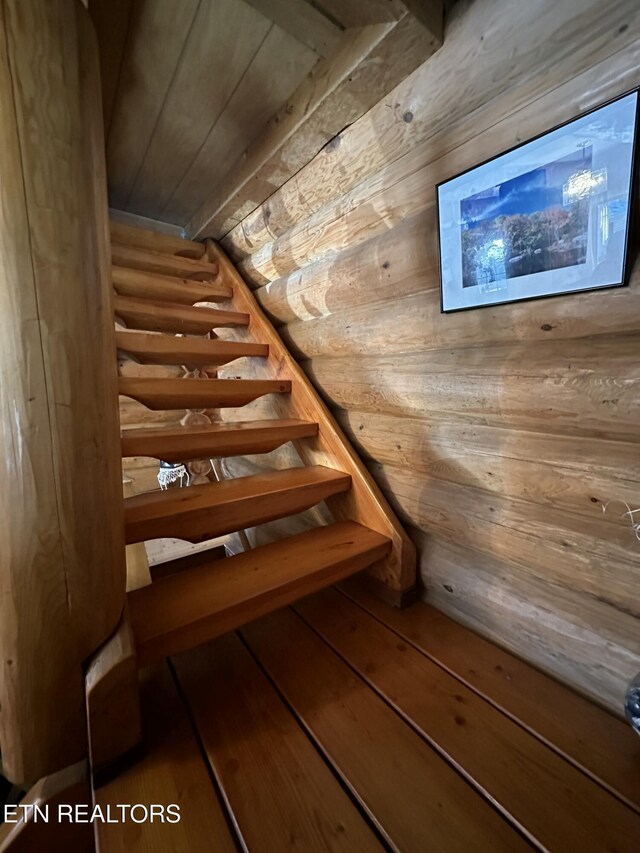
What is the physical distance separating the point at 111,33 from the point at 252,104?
0.40m

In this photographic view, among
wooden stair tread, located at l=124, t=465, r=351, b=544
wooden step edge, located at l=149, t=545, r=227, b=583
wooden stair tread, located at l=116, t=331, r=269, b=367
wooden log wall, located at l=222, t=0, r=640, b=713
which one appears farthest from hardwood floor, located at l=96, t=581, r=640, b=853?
wooden step edge, located at l=149, t=545, r=227, b=583

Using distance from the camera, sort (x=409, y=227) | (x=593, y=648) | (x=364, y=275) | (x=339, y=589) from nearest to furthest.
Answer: (x=593, y=648) → (x=409, y=227) → (x=364, y=275) → (x=339, y=589)

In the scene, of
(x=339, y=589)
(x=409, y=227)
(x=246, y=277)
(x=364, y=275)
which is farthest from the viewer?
(x=246, y=277)

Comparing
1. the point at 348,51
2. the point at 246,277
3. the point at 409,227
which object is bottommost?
the point at 409,227

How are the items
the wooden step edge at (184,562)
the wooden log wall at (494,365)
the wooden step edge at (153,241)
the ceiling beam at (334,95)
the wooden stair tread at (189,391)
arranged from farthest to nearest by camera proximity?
the wooden step edge at (184,562) → the wooden step edge at (153,241) → the wooden stair tread at (189,391) → the ceiling beam at (334,95) → the wooden log wall at (494,365)

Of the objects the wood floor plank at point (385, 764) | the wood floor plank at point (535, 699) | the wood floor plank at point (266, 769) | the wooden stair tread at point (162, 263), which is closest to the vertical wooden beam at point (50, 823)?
the wood floor plank at point (266, 769)

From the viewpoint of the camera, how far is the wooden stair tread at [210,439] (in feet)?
3.30

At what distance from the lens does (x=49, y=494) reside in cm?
63

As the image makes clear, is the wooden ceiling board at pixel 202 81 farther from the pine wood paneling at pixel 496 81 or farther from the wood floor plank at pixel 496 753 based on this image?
the wood floor plank at pixel 496 753

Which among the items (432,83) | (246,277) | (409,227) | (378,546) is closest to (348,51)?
(432,83)

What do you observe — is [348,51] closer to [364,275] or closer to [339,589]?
[364,275]

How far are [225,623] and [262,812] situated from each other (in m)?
0.33

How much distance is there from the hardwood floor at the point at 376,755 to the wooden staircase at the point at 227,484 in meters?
0.21

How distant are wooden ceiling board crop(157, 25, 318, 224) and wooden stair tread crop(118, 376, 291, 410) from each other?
35.6 inches
